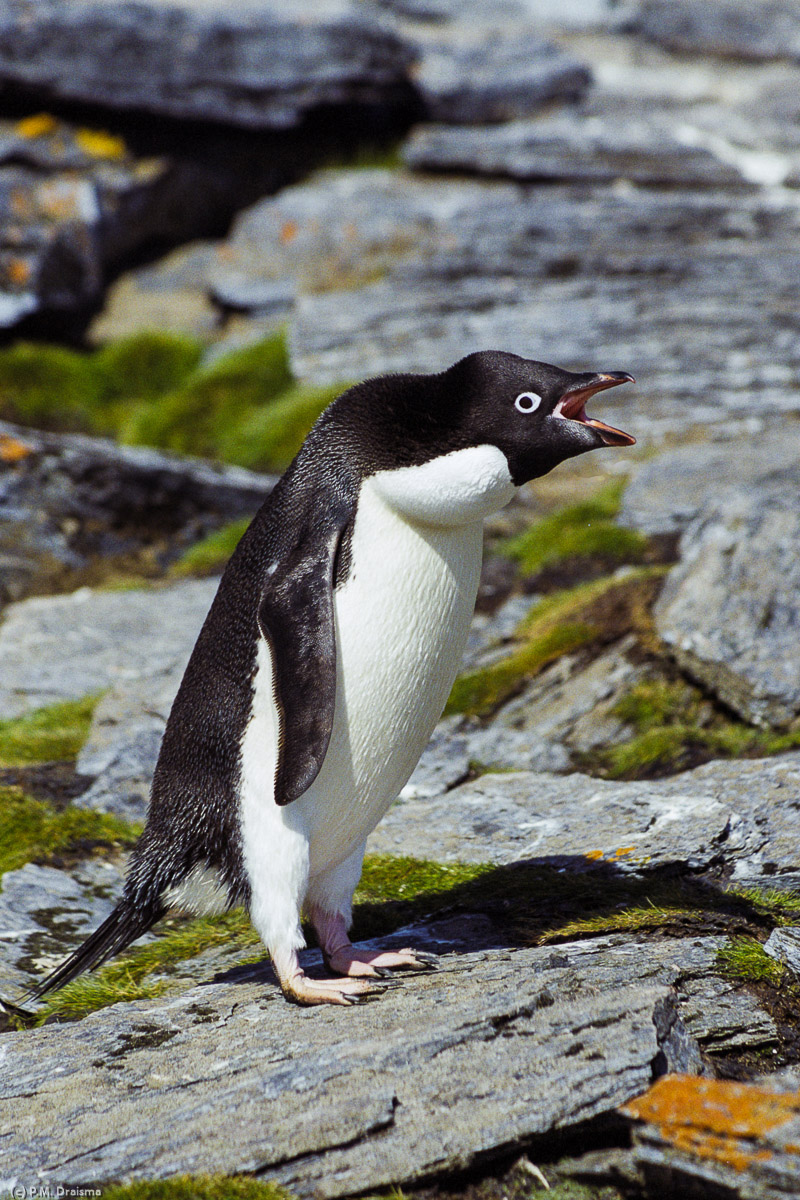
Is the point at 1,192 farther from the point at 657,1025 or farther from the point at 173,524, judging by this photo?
the point at 657,1025

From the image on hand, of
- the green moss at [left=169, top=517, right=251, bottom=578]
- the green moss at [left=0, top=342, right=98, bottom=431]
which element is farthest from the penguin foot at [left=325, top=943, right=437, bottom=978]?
the green moss at [left=0, top=342, right=98, bottom=431]

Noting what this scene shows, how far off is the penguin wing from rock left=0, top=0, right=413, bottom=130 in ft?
32.3

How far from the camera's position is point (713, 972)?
10.6ft

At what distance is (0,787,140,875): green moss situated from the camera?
177 inches

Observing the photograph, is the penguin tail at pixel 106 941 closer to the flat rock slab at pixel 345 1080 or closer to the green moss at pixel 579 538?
the flat rock slab at pixel 345 1080

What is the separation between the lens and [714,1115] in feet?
7.80

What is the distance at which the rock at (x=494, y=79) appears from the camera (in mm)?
12461

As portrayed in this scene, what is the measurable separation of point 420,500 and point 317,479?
36 cm

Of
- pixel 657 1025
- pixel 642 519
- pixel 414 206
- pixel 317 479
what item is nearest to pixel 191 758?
pixel 317 479

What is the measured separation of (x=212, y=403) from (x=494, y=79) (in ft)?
16.3

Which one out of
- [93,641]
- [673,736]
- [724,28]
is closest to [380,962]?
[673,736]

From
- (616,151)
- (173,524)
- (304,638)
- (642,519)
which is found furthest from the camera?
(616,151)

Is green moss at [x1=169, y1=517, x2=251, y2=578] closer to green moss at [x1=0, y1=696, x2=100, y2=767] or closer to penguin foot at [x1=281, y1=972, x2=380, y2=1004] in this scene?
green moss at [x1=0, y1=696, x2=100, y2=767]

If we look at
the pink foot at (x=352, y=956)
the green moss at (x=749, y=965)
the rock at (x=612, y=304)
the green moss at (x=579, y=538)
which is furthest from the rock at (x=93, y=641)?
the rock at (x=612, y=304)
